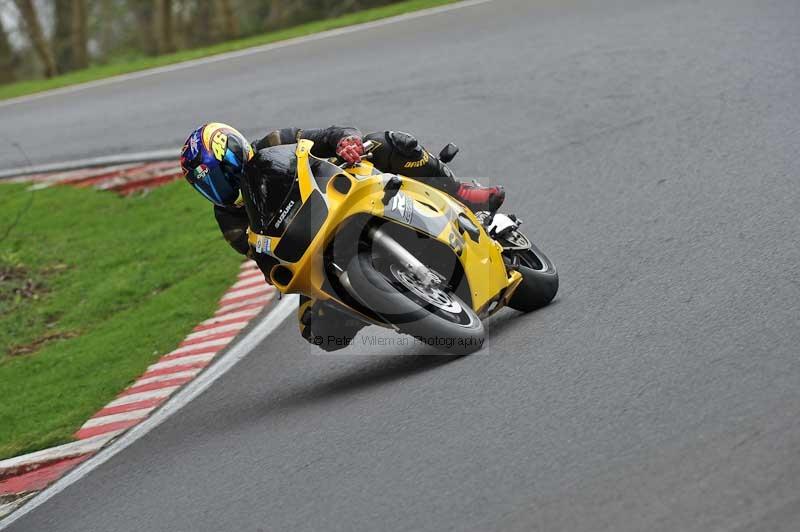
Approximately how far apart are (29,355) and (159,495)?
435 cm

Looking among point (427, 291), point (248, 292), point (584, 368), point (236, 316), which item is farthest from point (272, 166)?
point (248, 292)

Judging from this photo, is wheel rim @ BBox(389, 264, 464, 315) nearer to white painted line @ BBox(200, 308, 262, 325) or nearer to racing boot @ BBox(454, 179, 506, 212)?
racing boot @ BBox(454, 179, 506, 212)

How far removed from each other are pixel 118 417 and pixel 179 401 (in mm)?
418

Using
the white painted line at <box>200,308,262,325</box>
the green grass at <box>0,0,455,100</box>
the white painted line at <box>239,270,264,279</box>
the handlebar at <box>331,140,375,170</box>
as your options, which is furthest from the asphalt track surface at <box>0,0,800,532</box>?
the green grass at <box>0,0,455,100</box>

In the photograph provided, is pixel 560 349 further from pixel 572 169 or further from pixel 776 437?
pixel 572 169

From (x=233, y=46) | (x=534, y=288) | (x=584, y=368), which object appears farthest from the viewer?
(x=233, y=46)

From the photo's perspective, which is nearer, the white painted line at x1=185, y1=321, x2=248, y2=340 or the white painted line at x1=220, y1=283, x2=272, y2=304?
the white painted line at x1=185, y1=321, x2=248, y2=340

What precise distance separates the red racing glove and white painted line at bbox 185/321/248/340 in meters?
2.50

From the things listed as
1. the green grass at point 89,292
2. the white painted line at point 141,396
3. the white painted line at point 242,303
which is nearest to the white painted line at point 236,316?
the white painted line at point 242,303

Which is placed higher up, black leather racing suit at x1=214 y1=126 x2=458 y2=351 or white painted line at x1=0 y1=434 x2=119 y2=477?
black leather racing suit at x1=214 y1=126 x2=458 y2=351

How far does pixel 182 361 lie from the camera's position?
8188 millimetres

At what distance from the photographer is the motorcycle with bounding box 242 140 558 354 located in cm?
600

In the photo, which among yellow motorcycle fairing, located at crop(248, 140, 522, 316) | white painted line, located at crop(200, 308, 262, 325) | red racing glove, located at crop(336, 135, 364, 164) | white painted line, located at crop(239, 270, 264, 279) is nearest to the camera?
yellow motorcycle fairing, located at crop(248, 140, 522, 316)

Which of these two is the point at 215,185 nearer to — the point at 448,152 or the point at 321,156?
the point at 321,156
